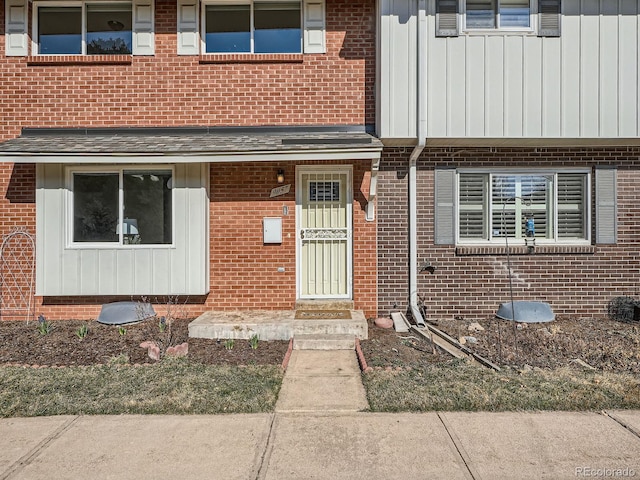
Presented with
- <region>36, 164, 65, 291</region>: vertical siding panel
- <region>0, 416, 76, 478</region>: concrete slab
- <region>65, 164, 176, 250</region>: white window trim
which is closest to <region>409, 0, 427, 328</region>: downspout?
<region>65, 164, 176, 250</region>: white window trim

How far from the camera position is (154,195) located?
22.9 feet

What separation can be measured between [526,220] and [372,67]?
12.1 feet

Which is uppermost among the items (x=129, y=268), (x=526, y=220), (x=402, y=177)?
(x=402, y=177)

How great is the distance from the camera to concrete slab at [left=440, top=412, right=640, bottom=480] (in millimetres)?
3037

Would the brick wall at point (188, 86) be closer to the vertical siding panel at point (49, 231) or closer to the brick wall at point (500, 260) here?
the vertical siding panel at point (49, 231)

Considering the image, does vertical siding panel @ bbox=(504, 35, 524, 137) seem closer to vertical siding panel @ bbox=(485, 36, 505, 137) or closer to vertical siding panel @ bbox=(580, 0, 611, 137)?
vertical siding panel @ bbox=(485, 36, 505, 137)

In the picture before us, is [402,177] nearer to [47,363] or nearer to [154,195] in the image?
[154,195]

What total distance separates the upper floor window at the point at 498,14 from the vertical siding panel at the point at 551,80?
52cm

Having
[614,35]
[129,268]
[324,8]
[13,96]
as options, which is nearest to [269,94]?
[324,8]

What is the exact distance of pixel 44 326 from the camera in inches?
251

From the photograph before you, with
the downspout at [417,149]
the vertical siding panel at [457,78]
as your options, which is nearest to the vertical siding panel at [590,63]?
the vertical siding panel at [457,78]

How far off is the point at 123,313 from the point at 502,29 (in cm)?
738

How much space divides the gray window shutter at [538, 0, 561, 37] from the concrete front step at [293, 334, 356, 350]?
5.48m

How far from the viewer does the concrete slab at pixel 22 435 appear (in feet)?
10.5
